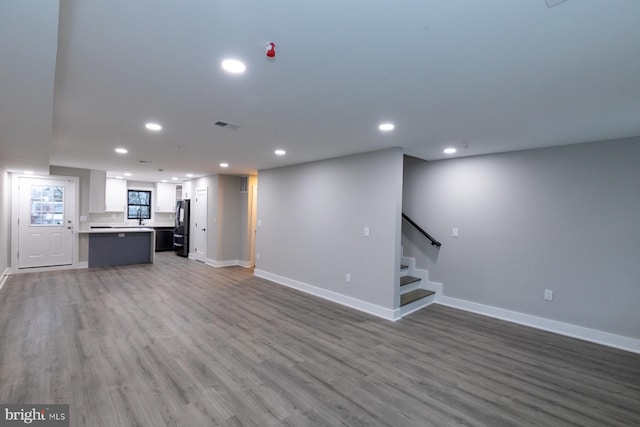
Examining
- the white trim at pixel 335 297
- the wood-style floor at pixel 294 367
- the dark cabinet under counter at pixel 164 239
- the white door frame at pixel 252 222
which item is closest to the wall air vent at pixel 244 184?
the white door frame at pixel 252 222

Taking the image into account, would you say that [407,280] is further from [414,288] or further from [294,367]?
[294,367]

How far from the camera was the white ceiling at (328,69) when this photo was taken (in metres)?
1.42

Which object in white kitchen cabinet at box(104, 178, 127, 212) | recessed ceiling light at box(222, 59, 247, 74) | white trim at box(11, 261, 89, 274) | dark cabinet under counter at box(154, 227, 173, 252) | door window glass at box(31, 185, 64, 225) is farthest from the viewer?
dark cabinet under counter at box(154, 227, 173, 252)

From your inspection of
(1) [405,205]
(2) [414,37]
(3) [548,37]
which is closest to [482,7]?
(2) [414,37]

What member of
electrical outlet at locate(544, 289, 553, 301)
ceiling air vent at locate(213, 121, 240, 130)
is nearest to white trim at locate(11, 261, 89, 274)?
ceiling air vent at locate(213, 121, 240, 130)

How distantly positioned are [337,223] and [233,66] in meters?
3.36

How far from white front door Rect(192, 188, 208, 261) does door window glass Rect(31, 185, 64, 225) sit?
9.91 feet

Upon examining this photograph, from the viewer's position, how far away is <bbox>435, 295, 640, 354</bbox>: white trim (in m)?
3.42

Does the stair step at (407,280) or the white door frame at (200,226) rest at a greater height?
the white door frame at (200,226)

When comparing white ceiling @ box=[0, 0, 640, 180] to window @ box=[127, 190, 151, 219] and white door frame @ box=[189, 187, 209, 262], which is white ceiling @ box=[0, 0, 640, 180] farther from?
window @ box=[127, 190, 151, 219]

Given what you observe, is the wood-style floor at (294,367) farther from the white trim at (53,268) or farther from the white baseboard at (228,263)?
the white baseboard at (228,263)

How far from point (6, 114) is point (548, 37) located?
3.95 meters

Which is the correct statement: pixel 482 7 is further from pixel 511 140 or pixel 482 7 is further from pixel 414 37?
pixel 511 140

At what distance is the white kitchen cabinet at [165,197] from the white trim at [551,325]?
9.51 m
